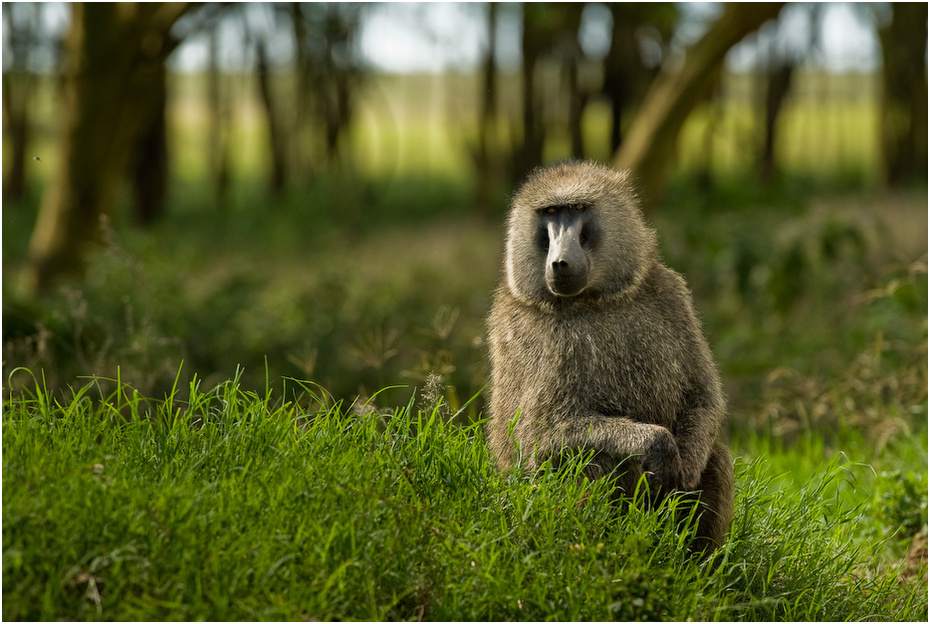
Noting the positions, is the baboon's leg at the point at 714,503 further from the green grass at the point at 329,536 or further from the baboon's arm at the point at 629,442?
the baboon's arm at the point at 629,442

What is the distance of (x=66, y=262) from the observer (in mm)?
10992

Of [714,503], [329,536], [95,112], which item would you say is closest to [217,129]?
[95,112]

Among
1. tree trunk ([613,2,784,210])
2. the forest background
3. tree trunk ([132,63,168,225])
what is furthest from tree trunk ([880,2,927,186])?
tree trunk ([132,63,168,225])

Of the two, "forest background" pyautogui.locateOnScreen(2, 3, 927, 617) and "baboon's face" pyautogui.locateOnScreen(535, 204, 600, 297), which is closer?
"baboon's face" pyautogui.locateOnScreen(535, 204, 600, 297)

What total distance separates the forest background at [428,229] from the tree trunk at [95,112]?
0.08 ft

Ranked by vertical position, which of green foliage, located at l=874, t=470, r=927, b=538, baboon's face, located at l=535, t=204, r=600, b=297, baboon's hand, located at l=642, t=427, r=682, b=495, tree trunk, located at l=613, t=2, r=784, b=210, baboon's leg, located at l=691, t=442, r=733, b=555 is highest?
tree trunk, located at l=613, t=2, r=784, b=210

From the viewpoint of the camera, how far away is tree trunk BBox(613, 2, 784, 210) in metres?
9.80

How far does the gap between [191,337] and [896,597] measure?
6.69 m

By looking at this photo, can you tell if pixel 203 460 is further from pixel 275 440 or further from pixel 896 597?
pixel 896 597

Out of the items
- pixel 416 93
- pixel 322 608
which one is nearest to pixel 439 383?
pixel 322 608

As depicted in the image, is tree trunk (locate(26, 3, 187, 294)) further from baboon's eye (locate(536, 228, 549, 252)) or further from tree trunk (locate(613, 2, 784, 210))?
baboon's eye (locate(536, 228, 549, 252))

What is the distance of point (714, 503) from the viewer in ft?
13.0

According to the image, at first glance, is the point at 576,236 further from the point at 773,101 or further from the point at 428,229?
the point at 773,101

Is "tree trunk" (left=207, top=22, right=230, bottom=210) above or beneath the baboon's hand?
above
